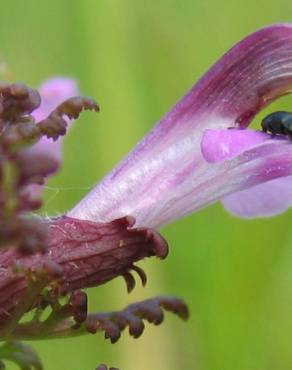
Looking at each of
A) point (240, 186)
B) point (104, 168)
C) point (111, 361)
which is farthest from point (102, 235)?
point (104, 168)

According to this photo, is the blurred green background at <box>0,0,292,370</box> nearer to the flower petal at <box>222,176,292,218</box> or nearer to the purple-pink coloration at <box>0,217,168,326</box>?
the flower petal at <box>222,176,292,218</box>

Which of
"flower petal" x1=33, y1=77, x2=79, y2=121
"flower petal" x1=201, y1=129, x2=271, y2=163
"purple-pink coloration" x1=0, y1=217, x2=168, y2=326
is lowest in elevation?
"purple-pink coloration" x1=0, y1=217, x2=168, y2=326

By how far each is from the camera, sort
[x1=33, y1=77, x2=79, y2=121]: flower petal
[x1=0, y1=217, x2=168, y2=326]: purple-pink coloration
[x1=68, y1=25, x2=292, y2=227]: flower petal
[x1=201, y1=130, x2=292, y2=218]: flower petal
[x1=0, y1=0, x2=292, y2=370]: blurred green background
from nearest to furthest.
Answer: [x1=0, y1=217, x2=168, y2=326]: purple-pink coloration
[x1=68, y1=25, x2=292, y2=227]: flower petal
[x1=201, y1=130, x2=292, y2=218]: flower petal
[x1=33, y1=77, x2=79, y2=121]: flower petal
[x1=0, y1=0, x2=292, y2=370]: blurred green background

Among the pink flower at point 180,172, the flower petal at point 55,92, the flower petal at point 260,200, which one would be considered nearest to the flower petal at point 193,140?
the pink flower at point 180,172

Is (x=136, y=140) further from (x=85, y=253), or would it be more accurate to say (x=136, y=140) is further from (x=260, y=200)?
(x=85, y=253)

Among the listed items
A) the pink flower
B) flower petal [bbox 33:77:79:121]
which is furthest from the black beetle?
flower petal [bbox 33:77:79:121]

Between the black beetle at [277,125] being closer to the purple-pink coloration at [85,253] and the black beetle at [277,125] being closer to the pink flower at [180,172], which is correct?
the pink flower at [180,172]

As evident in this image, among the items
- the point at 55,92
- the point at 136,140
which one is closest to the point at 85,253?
the point at 55,92
